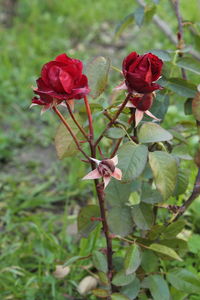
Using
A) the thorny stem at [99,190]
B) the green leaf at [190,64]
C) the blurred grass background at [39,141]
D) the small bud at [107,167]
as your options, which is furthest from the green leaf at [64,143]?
the blurred grass background at [39,141]

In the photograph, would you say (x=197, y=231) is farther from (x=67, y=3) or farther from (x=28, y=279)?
(x=67, y=3)

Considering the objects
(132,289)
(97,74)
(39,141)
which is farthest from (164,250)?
(39,141)

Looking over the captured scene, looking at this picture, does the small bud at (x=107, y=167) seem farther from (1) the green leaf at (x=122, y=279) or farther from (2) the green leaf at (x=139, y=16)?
(2) the green leaf at (x=139, y=16)

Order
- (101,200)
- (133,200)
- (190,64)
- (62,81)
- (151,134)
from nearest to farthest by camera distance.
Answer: (62,81)
(151,134)
(101,200)
(190,64)
(133,200)

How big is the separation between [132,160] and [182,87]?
0.36 m

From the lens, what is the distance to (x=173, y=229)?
135 centimetres

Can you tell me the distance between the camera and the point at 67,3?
166 inches

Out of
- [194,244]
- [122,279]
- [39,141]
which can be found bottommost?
[39,141]

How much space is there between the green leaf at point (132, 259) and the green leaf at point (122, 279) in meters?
0.09

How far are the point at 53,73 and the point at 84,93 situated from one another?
79 mm

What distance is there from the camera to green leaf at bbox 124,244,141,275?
4.11 feet

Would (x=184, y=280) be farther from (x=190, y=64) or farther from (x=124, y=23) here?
(x=124, y=23)

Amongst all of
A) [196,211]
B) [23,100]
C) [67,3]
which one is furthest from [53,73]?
[67,3]

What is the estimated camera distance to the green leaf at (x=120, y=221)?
1304 mm
